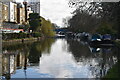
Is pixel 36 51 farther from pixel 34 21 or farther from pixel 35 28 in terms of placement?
pixel 35 28

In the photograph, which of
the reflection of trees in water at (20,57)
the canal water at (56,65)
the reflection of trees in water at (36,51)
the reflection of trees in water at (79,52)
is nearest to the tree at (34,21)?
the reflection of trees in water at (36,51)

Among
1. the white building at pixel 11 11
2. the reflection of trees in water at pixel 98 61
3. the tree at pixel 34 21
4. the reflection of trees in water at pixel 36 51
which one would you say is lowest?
the reflection of trees in water at pixel 36 51

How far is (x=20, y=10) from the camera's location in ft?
298

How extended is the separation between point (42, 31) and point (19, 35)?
107ft

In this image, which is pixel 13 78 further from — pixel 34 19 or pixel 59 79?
pixel 34 19

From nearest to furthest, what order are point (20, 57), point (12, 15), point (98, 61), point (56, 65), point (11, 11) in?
point (56, 65) < point (98, 61) < point (20, 57) < point (11, 11) < point (12, 15)

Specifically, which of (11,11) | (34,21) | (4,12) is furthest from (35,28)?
(4,12)

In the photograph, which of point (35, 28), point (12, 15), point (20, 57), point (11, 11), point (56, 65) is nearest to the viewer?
point (56, 65)

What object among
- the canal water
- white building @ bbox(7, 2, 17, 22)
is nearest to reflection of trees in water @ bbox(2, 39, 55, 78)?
the canal water

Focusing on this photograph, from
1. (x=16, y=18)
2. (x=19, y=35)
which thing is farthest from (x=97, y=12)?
(x=16, y=18)

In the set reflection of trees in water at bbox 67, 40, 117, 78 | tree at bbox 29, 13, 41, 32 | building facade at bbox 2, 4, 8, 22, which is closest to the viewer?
reflection of trees in water at bbox 67, 40, 117, 78

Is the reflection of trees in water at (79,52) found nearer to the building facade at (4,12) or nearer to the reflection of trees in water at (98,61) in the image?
the reflection of trees in water at (98,61)

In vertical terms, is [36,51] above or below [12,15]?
below

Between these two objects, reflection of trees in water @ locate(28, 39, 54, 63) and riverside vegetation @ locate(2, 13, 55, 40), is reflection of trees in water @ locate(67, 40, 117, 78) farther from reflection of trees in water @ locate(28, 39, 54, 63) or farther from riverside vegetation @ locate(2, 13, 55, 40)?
riverside vegetation @ locate(2, 13, 55, 40)
